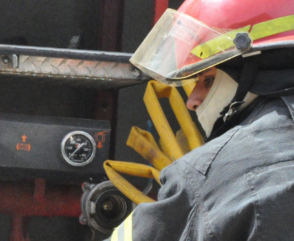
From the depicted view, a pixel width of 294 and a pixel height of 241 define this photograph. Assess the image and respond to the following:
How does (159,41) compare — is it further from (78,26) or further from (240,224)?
(78,26)

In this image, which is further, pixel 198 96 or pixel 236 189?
pixel 198 96

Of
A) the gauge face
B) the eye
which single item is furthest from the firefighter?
the gauge face

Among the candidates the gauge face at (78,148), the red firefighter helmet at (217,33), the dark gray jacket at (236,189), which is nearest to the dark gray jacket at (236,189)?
the dark gray jacket at (236,189)

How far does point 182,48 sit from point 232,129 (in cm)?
41

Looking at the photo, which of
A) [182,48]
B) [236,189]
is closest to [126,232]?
[236,189]

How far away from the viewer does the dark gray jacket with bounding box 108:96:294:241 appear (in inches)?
40.4

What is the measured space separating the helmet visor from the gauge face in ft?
1.78

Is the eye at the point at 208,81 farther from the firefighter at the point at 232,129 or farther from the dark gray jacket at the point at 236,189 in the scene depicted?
the dark gray jacket at the point at 236,189

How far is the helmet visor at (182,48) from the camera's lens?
134 centimetres

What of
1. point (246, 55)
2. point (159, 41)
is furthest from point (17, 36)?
point (246, 55)

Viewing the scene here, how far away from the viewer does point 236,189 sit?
3.45 feet

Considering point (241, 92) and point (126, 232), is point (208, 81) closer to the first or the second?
point (241, 92)

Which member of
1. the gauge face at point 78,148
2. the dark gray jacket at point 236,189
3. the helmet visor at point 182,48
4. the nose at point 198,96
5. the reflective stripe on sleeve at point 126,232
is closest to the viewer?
the dark gray jacket at point 236,189

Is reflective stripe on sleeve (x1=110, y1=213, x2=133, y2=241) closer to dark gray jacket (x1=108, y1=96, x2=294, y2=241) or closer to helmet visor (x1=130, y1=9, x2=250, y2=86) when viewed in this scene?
dark gray jacket (x1=108, y1=96, x2=294, y2=241)
